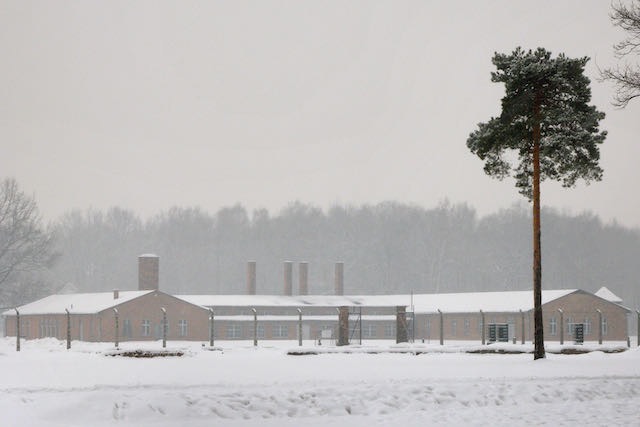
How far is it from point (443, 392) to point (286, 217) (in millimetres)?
137192

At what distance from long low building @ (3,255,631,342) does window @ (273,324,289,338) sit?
3.1 inches

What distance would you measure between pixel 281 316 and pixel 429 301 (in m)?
11.8

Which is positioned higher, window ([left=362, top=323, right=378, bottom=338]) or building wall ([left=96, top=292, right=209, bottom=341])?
building wall ([left=96, top=292, right=209, bottom=341])

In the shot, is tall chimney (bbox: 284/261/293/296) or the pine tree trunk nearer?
the pine tree trunk

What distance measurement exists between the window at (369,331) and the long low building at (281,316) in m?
0.08

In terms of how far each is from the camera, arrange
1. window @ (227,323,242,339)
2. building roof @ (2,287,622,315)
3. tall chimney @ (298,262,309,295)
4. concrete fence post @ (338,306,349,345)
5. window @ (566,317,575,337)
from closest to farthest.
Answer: concrete fence post @ (338,306,349,345), building roof @ (2,287,622,315), window @ (566,317,575,337), window @ (227,323,242,339), tall chimney @ (298,262,309,295)

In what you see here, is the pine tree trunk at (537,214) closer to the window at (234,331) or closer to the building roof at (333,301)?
the building roof at (333,301)

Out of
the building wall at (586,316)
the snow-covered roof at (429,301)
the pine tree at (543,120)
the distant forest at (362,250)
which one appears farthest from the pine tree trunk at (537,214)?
the distant forest at (362,250)

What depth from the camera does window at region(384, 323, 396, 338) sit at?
8500cm

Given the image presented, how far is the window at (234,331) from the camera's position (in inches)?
3147

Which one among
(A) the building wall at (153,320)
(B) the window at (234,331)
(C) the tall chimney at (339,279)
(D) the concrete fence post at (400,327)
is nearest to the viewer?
(D) the concrete fence post at (400,327)

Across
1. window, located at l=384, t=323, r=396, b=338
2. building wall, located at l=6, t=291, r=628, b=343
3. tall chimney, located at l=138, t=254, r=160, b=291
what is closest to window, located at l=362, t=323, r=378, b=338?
building wall, located at l=6, t=291, r=628, b=343

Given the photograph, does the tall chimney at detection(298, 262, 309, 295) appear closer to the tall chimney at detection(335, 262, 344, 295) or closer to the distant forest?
the tall chimney at detection(335, 262, 344, 295)

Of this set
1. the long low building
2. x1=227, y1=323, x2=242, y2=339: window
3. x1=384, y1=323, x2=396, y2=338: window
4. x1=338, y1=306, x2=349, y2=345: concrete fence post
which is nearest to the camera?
x1=338, y1=306, x2=349, y2=345: concrete fence post
